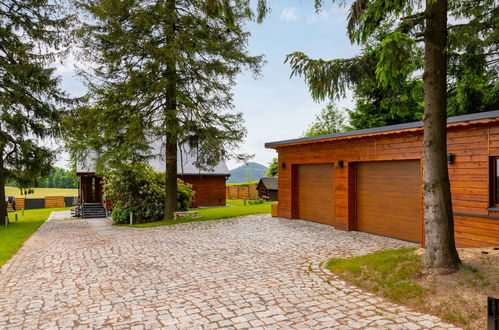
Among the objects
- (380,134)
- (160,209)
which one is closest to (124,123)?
(160,209)

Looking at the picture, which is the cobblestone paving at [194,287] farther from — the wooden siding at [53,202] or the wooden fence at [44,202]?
the wooden siding at [53,202]

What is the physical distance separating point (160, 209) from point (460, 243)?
1293 centimetres

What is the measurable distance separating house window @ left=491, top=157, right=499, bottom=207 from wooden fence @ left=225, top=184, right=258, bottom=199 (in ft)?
92.8

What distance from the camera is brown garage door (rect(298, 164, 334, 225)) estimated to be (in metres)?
12.4

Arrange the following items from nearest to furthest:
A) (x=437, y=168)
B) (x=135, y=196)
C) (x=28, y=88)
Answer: (x=437, y=168) → (x=28, y=88) → (x=135, y=196)

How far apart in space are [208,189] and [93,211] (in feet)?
27.7

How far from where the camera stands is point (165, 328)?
4168mm

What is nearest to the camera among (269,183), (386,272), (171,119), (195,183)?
(386,272)

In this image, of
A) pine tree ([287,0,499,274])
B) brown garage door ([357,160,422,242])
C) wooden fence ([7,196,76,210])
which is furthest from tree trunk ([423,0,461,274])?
wooden fence ([7,196,76,210])

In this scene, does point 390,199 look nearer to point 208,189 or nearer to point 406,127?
point 406,127

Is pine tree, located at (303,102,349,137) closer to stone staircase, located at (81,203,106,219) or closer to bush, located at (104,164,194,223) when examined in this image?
stone staircase, located at (81,203,106,219)

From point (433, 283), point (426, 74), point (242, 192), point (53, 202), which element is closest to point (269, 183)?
point (242, 192)

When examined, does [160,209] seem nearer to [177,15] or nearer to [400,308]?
[177,15]

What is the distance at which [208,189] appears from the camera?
26.8 metres
